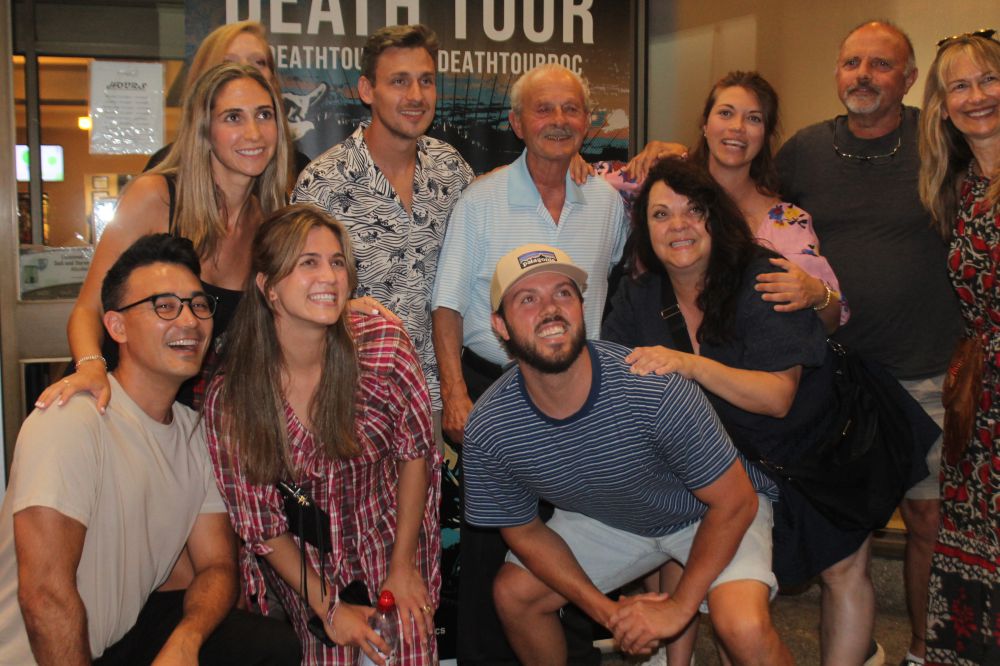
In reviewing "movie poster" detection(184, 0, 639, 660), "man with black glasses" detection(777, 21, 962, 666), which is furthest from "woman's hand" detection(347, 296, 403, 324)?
"man with black glasses" detection(777, 21, 962, 666)

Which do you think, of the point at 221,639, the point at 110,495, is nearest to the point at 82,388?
the point at 110,495

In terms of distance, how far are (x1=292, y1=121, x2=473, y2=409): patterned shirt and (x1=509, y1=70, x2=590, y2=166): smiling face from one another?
0.36 m

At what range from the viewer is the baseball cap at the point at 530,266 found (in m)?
2.67

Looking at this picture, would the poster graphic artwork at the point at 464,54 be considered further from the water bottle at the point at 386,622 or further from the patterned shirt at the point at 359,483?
the water bottle at the point at 386,622

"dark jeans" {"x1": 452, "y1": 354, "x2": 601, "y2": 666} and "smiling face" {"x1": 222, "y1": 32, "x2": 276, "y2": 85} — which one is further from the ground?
"smiling face" {"x1": 222, "y1": 32, "x2": 276, "y2": 85}

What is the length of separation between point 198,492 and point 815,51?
3.49 m

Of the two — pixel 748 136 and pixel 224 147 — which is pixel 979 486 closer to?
pixel 748 136

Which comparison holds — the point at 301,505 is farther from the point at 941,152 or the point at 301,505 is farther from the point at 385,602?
the point at 941,152

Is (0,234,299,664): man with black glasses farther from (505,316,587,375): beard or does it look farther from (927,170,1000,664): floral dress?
(927,170,1000,664): floral dress

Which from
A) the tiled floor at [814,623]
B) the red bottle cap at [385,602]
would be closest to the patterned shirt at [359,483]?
the red bottle cap at [385,602]

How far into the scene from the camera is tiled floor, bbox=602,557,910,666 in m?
3.81

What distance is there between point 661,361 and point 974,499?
1158 millimetres

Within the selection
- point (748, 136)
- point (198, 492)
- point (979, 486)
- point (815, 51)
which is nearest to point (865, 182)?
point (748, 136)

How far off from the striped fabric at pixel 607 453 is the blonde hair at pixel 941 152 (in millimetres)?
1095
